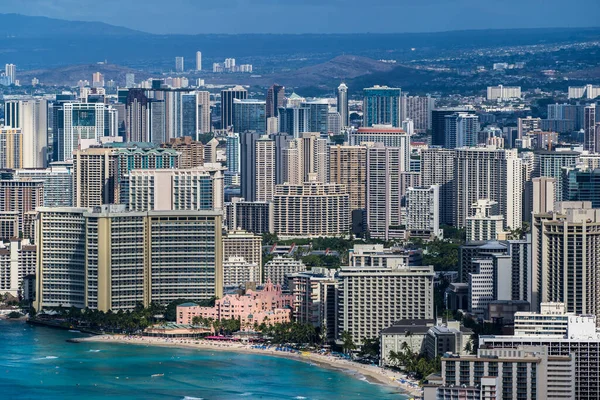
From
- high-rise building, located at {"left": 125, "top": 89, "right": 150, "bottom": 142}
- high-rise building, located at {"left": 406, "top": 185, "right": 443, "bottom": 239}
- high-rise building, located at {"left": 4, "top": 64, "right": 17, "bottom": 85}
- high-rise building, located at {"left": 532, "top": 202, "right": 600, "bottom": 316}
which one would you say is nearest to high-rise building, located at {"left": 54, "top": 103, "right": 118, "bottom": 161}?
high-rise building, located at {"left": 125, "top": 89, "right": 150, "bottom": 142}

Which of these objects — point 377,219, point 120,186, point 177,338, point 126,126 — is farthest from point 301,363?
point 126,126

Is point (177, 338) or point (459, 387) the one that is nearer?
point (459, 387)

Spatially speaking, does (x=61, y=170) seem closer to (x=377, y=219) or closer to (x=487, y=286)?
(x=377, y=219)

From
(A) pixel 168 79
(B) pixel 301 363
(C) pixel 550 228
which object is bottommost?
(B) pixel 301 363

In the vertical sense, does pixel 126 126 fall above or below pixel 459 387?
above

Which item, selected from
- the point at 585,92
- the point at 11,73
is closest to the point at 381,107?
the point at 585,92

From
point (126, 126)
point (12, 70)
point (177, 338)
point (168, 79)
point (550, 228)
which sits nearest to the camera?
point (550, 228)

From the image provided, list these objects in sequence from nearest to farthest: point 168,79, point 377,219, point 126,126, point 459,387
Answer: point 459,387
point 377,219
point 126,126
point 168,79

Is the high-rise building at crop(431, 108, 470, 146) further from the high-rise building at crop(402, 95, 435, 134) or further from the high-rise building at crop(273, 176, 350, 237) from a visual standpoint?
the high-rise building at crop(273, 176, 350, 237)
